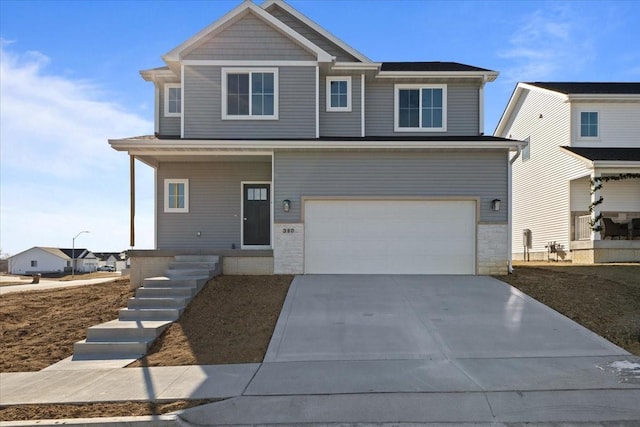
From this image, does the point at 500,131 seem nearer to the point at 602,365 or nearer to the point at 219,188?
the point at 219,188

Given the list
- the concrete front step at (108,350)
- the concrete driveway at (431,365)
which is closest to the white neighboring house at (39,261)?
the concrete front step at (108,350)

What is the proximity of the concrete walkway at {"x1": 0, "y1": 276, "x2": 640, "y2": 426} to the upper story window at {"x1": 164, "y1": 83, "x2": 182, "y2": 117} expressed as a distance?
27.4ft

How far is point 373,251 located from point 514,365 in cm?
702

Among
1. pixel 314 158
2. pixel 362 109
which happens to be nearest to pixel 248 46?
pixel 362 109

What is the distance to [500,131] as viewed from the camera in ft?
94.4

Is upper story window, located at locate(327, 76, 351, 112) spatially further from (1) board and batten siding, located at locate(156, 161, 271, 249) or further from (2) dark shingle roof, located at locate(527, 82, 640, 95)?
(2) dark shingle roof, located at locate(527, 82, 640, 95)

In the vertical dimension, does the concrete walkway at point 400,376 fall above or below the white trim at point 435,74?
below

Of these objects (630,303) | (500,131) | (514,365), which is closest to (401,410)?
(514,365)

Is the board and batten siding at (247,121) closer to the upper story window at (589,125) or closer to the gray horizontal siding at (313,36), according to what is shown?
the gray horizontal siding at (313,36)

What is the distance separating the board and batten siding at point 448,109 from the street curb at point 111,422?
12138 mm

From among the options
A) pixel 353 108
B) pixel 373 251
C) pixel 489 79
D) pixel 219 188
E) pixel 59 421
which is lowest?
pixel 59 421

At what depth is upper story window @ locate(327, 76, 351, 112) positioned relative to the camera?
1608 centimetres

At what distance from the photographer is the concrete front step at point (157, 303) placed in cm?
1098

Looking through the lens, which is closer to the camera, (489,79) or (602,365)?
(602,365)
